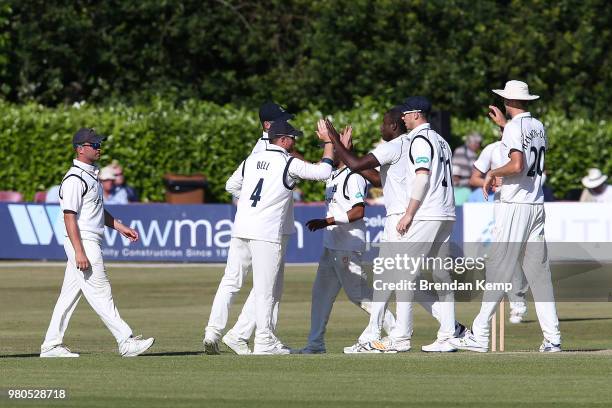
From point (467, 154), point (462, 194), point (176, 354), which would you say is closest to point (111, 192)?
point (462, 194)

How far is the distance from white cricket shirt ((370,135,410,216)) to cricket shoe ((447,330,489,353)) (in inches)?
48.2

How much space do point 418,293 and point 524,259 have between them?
0.96m

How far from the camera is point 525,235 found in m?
13.3

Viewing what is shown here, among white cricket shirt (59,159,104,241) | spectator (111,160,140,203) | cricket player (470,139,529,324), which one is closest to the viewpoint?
white cricket shirt (59,159,104,241)

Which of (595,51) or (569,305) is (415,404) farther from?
(595,51)

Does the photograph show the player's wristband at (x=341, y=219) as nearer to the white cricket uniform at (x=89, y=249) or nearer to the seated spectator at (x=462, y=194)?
the white cricket uniform at (x=89, y=249)

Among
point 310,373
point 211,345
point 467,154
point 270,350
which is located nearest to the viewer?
Answer: point 310,373

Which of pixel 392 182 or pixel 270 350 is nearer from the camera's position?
pixel 392 182

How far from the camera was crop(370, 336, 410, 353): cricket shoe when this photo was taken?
13344 millimetres

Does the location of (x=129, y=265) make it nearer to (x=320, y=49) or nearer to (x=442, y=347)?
(x=320, y=49)

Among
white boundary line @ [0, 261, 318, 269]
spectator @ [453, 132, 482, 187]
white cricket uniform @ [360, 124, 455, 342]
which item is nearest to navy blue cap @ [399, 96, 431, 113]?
white cricket uniform @ [360, 124, 455, 342]

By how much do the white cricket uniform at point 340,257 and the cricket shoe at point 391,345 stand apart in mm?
706

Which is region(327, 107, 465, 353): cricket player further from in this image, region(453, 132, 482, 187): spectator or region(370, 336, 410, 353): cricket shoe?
region(453, 132, 482, 187): spectator

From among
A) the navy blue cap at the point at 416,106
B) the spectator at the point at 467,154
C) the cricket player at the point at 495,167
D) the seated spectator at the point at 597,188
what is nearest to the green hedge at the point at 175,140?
the spectator at the point at 467,154
